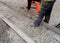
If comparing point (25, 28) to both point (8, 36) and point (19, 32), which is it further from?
point (8, 36)

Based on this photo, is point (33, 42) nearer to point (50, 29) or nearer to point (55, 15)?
point (50, 29)

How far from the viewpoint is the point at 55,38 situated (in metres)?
3.08

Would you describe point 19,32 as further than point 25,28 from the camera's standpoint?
No

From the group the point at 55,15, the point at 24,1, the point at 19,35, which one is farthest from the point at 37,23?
the point at 24,1

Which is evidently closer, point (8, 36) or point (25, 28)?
point (8, 36)

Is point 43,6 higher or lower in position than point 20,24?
higher

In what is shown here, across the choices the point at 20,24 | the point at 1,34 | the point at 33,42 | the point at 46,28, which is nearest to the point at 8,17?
the point at 20,24

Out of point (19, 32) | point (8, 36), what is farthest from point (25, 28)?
point (8, 36)

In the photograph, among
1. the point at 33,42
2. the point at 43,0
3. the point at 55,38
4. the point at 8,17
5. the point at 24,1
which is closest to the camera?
the point at 33,42

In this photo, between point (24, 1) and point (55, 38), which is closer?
point (55, 38)

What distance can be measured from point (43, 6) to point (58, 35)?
77cm

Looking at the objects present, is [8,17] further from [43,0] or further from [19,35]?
[43,0]

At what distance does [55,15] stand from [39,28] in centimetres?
127

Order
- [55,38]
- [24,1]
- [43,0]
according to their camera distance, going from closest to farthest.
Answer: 1. [55,38]
2. [43,0]
3. [24,1]
